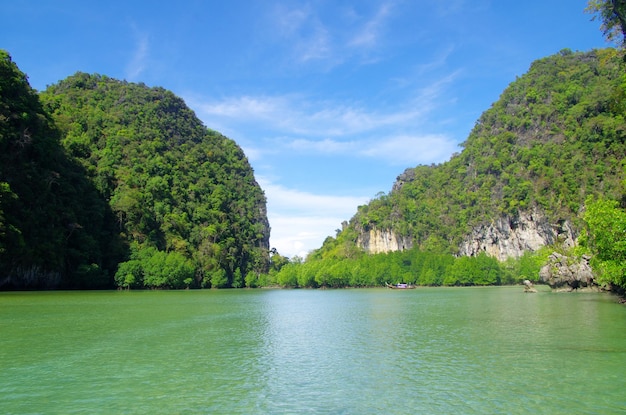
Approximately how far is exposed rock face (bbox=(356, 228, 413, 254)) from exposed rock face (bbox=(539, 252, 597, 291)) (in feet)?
283

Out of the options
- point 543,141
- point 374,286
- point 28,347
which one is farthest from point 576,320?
point 543,141

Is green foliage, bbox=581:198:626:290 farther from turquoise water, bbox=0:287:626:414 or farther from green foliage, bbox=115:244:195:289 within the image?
green foliage, bbox=115:244:195:289

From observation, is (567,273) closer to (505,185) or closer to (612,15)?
(612,15)

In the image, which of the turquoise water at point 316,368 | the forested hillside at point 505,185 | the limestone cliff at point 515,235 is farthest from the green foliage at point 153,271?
the limestone cliff at point 515,235

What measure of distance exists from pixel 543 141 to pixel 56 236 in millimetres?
112927

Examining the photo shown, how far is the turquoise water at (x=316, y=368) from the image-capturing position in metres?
10.2

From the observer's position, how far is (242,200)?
14262 centimetres

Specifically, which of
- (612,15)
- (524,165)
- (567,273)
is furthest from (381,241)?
(612,15)

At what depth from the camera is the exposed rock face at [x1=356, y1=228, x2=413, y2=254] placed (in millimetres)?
146625

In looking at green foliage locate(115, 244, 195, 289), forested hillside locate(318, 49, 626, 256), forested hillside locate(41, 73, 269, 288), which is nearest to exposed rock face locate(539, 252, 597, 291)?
forested hillside locate(318, 49, 626, 256)

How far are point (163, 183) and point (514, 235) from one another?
8474cm

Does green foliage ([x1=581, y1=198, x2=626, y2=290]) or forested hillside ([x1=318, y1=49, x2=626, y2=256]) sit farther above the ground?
forested hillside ([x1=318, y1=49, x2=626, y2=256])

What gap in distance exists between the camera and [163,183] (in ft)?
334

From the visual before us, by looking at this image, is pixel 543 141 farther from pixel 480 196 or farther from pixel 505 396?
pixel 505 396
